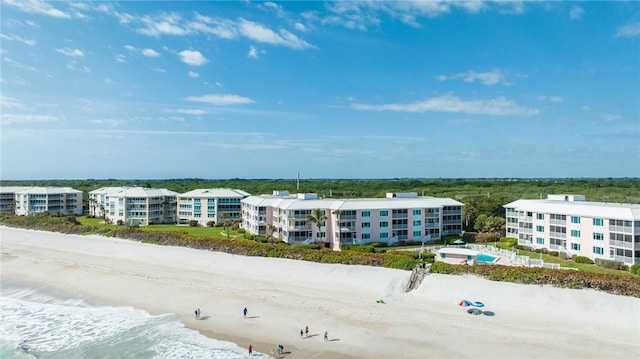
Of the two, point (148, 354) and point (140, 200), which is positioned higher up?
point (140, 200)

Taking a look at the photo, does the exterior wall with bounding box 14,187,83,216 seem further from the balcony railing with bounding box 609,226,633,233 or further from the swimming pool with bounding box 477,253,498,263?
the balcony railing with bounding box 609,226,633,233

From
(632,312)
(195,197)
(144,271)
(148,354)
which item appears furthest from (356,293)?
(195,197)

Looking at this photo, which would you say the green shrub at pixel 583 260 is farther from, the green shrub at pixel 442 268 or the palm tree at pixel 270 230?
the palm tree at pixel 270 230

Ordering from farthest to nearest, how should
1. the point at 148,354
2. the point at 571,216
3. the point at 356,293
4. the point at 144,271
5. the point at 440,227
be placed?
the point at 440,227 → the point at 571,216 → the point at 144,271 → the point at 356,293 → the point at 148,354

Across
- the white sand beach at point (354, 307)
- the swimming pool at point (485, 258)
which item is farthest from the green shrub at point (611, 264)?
the white sand beach at point (354, 307)

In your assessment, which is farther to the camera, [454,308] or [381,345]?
[454,308]

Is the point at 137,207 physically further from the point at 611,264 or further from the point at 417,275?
the point at 611,264

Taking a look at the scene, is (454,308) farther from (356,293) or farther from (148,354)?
(148,354)

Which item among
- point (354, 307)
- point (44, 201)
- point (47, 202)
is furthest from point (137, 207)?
point (354, 307)

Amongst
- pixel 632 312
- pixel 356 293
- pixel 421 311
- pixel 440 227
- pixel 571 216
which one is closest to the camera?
pixel 632 312
